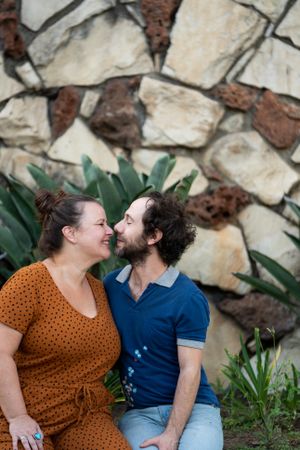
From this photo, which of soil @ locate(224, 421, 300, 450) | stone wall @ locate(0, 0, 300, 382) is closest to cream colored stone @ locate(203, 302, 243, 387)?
stone wall @ locate(0, 0, 300, 382)

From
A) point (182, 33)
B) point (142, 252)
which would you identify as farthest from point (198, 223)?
point (142, 252)

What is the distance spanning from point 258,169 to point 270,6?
0.87 meters

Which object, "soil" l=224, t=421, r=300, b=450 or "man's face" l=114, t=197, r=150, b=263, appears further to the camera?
"soil" l=224, t=421, r=300, b=450

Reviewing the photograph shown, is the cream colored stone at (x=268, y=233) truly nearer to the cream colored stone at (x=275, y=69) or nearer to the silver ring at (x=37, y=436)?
the cream colored stone at (x=275, y=69)

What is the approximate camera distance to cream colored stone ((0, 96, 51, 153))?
15.8 feet

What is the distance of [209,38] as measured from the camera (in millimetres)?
4766

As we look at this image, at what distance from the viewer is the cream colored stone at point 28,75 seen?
4824 millimetres

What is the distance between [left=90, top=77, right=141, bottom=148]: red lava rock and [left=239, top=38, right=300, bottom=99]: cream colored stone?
61 cm

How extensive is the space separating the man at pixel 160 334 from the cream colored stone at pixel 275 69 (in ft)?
5.53

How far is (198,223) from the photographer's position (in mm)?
4785

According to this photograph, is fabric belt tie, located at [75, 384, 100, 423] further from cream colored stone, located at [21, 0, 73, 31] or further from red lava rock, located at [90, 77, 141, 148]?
cream colored stone, located at [21, 0, 73, 31]

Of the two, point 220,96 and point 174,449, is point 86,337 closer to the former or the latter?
point 174,449

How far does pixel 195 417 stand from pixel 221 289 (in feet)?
5.67

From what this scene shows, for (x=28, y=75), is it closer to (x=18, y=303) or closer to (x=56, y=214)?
(x=56, y=214)
